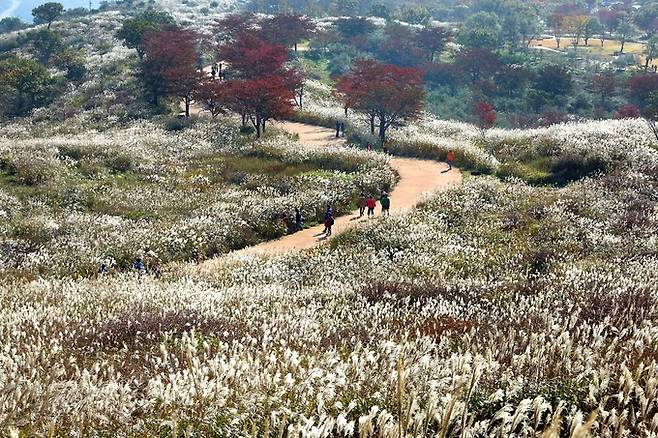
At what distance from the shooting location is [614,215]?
62.6 feet

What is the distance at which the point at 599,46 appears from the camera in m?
121

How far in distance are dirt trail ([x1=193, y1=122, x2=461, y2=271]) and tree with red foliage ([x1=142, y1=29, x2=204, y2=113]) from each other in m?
8.78

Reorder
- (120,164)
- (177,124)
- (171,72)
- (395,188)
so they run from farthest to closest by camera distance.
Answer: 1. (171,72)
2. (177,124)
3. (120,164)
4. (395,188)

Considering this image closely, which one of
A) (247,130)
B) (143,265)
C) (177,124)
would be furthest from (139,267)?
(177,124)

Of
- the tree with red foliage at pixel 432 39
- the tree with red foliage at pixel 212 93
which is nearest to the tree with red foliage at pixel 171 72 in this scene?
the tree with red foliage at pixel 212 93

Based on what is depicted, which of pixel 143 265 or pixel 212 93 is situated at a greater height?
pixel 212 93

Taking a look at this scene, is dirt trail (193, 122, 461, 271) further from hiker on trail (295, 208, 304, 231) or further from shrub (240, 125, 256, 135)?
shrub (240, 125, 256, 135)

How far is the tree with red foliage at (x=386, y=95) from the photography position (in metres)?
38.7

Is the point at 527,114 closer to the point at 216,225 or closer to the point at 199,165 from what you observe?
the point at 199,165

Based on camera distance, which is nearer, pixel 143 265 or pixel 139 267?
pixel 139 267

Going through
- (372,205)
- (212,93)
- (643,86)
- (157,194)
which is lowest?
(157,194)

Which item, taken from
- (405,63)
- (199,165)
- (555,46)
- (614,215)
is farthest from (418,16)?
(614,215)

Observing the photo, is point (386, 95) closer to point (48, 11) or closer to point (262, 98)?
point (262, 98)

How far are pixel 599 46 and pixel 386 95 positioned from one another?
4130 inches
